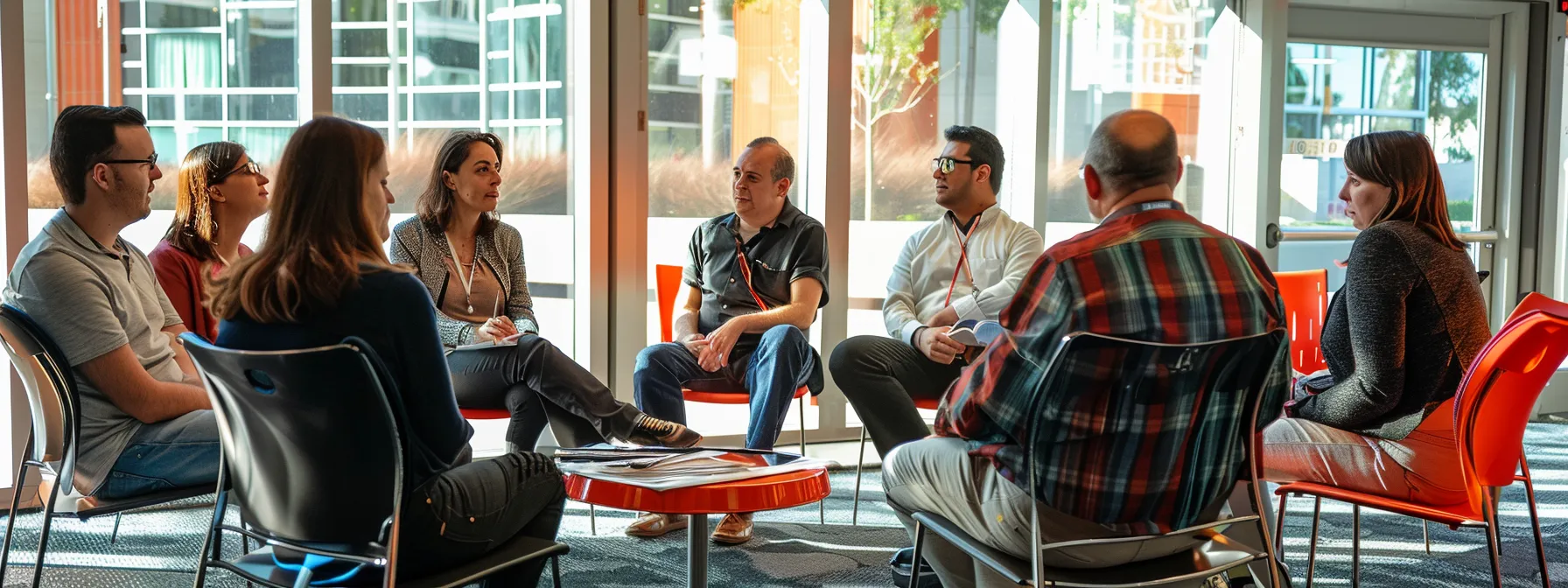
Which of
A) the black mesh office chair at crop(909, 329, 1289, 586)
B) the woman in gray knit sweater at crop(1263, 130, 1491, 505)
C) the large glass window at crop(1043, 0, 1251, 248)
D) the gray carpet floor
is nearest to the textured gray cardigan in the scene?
the gray carpet floor

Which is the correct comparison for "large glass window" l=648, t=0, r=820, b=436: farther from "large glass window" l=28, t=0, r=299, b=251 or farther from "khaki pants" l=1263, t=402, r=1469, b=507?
"khaki pants" l=1263, t=402, r=1469, b=507

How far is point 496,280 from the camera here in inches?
147

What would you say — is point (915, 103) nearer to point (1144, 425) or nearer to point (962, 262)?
point (962, 262)

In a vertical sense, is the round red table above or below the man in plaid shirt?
below

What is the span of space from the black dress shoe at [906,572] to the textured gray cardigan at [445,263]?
1301 mm

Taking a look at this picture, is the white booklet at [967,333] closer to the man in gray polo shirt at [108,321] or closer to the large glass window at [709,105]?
the large glass window at [709,105]

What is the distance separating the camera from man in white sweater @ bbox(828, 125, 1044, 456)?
3.60 metres

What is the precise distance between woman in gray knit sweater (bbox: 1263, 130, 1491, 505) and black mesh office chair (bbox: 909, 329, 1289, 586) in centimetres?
73

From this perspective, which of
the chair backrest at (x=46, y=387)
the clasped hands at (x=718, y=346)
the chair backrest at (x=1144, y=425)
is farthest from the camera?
the clasped hands at (x=718, y=346)

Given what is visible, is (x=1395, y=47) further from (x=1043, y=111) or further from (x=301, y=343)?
(x=301, y=343)

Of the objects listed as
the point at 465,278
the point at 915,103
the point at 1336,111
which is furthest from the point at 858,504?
the point at 1336,111

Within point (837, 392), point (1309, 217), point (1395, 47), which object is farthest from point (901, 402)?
point (1395, 47)

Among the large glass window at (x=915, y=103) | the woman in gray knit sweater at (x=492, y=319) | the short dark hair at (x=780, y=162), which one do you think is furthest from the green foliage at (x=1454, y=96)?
the woman in gray knit sweater at (x=492, y=319)

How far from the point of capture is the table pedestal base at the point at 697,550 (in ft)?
8.02
